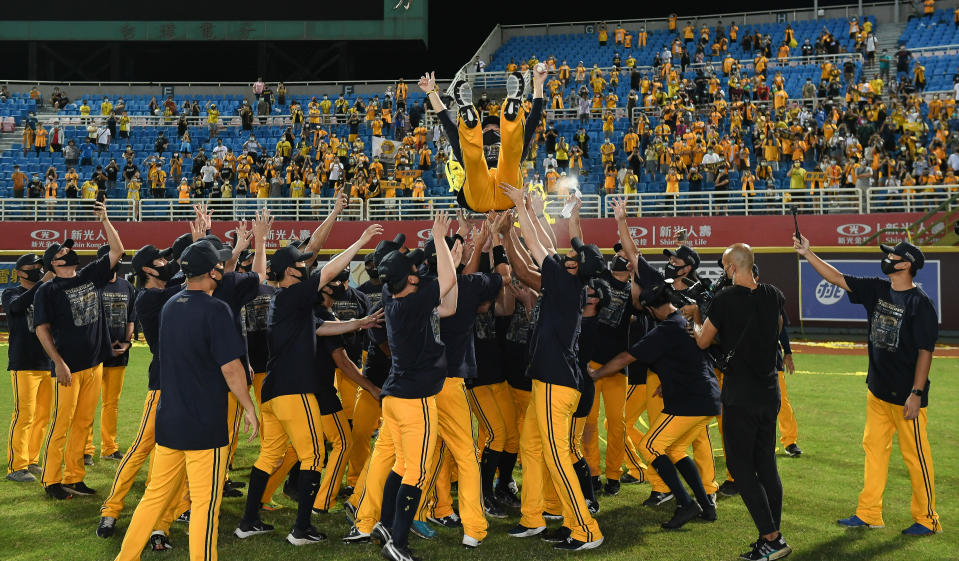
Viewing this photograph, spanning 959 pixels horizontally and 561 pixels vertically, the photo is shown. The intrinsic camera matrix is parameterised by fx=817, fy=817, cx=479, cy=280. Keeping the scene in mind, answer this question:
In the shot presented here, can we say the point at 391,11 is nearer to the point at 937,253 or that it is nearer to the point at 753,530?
the point at 937,253

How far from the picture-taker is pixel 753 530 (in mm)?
6766

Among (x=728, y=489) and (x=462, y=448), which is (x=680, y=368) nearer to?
(x=728, y=489)

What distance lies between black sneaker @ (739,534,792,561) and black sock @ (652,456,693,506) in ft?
2.82

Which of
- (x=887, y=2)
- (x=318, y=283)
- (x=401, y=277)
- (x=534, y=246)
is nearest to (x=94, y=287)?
→ (x=318, y=283)

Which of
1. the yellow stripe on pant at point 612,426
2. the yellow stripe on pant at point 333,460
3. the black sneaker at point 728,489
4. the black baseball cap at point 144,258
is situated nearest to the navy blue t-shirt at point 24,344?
the black baseball cap at point 144,258

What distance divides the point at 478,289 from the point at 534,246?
575 millimetres

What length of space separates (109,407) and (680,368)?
6391 mm

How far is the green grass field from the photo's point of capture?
20.4 ft

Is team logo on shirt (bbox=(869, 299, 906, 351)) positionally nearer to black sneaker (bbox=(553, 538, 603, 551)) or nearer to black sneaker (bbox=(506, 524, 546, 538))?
black sneaker (bbox=(553, 538, 603, 551))

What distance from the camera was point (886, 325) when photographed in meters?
6.70

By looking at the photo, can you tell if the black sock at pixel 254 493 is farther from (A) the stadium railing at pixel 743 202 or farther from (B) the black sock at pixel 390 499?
(A) the stadium railing at pixel 743 202

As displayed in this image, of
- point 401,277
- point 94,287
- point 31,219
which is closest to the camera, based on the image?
point 401,277

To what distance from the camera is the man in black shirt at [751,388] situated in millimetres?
6094

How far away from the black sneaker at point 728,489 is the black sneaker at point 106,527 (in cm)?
546
